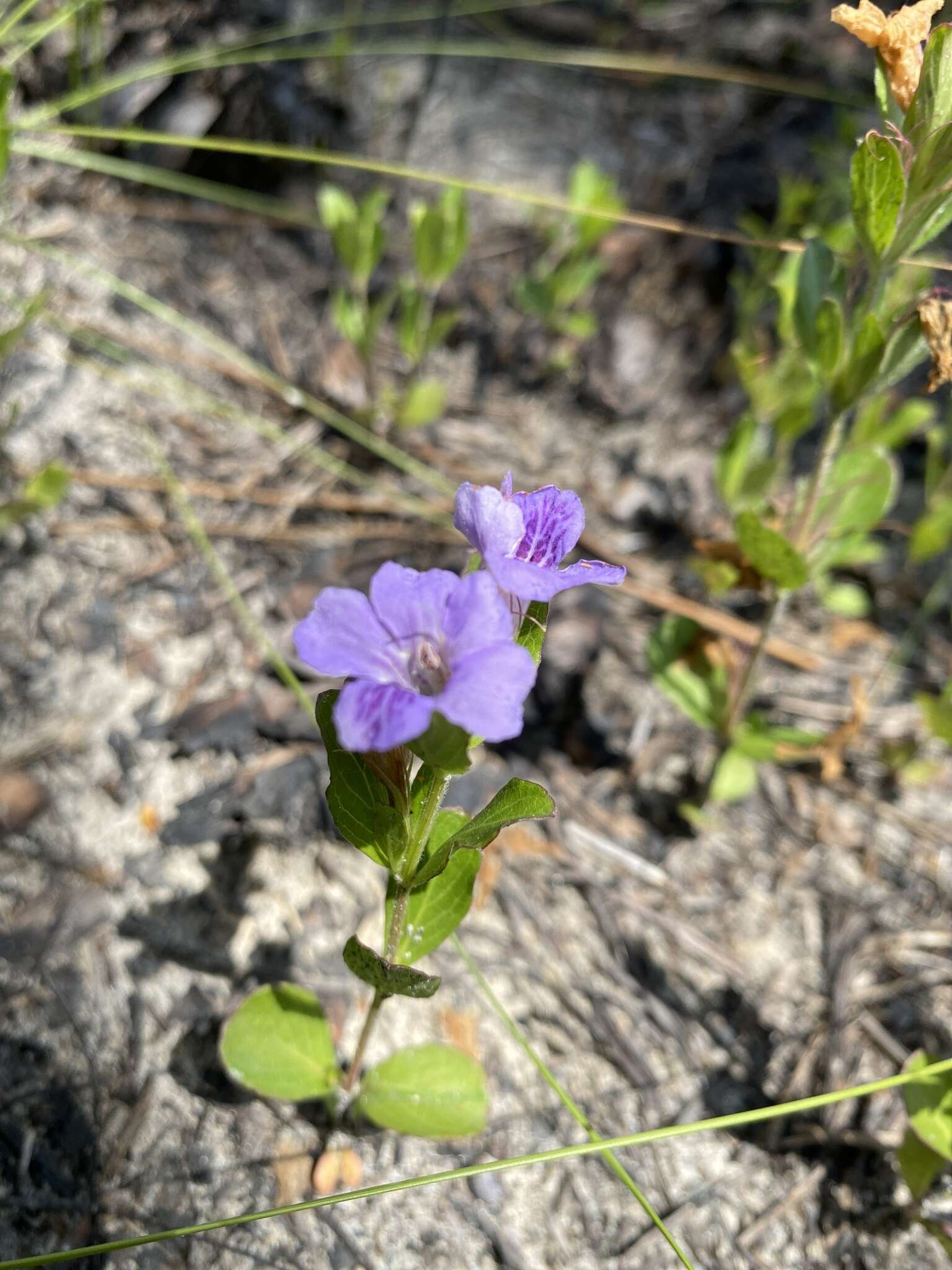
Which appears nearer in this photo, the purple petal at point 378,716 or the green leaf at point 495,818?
the purple petal at point 378,716

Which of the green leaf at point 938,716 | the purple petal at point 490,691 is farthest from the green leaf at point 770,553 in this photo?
the purple petal at point 490,691

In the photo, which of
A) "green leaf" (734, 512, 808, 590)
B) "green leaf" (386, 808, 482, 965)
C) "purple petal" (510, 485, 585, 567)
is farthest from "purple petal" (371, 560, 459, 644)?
"green leaf" (734, 512, 808, 590)

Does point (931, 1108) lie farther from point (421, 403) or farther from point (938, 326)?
point (421, 403)

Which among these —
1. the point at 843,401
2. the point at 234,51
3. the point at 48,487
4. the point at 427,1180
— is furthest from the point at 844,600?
the point at 234,51

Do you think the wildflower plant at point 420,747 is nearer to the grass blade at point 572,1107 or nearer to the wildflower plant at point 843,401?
the grass blade at point 572,1107

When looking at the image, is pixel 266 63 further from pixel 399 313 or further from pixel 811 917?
pixel 811 917
